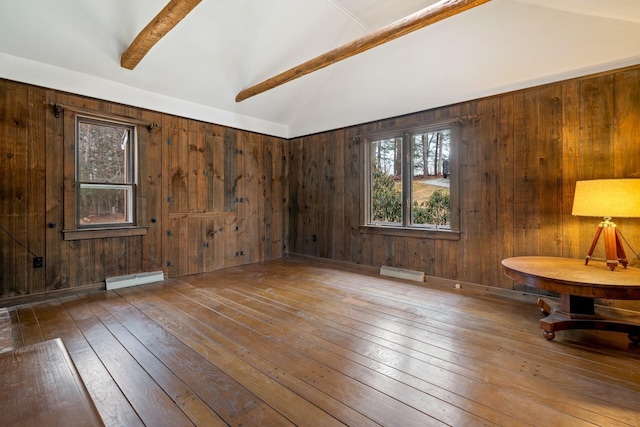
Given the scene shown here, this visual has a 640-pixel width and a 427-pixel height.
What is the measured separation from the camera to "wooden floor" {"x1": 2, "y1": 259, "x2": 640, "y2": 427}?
156 cm

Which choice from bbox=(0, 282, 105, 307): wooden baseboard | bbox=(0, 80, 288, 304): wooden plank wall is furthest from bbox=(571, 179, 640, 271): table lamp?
bbox=(0, 282, 105, 307): wooden baseboard

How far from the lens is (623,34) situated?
273cm

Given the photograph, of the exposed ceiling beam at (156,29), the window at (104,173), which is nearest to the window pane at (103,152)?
the window at (104,173)

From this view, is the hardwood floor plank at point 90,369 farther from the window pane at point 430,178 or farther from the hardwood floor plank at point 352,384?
the window pane at point 430,178

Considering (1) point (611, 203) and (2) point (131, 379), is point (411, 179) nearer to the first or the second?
(1) point (611, 203)

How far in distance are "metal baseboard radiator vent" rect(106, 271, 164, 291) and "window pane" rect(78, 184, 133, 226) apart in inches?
29.9

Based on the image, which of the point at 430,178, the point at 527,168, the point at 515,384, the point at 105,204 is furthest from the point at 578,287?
the point at 105,204

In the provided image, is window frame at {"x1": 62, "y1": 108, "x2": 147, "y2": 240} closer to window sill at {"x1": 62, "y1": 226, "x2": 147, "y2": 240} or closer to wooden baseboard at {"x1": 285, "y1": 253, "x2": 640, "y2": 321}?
window sill at {"x1": 62, "y1": 226, "x2": 147, "y2": 240}

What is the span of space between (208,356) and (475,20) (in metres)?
4.31

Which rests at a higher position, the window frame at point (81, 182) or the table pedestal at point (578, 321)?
the window frame at point (81, 182)

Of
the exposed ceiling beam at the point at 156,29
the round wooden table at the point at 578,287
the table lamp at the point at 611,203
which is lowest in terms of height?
the round wooden table at the point at 578,287

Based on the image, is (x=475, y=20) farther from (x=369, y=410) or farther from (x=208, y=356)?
(x=208, y=356)

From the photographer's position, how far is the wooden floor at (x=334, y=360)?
1.56 meters

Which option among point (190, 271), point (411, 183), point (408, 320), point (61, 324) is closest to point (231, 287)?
point (190, 271)
